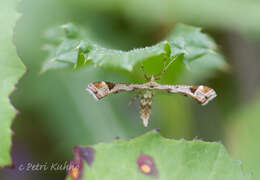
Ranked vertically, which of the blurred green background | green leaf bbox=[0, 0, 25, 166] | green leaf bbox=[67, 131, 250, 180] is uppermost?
the blurred green background

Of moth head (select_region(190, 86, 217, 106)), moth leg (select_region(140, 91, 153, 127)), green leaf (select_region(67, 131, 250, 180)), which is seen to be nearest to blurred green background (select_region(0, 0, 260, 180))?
moth leg (select_region(140, 91, 153, 127))

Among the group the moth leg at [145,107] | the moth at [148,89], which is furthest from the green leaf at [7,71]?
the moth leg at [145,107]

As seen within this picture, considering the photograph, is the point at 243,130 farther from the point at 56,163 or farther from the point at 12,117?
Answer: the point at 12,117

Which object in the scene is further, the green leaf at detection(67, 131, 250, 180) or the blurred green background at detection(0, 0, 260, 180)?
the blurred green background at detection(0, 0, 260, 180)

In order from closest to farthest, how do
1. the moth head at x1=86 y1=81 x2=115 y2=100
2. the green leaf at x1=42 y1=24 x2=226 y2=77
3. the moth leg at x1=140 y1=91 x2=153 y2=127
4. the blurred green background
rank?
the green leaf at x1=42 y1=24 x2=226 y2=77
the moth head at x1=86 y1=81 x2=115 y2=100
the moth leg at x1=140 y1=91 x2=153 y2=127
the blurred green background

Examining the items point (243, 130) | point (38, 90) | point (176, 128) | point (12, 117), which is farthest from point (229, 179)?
point (38, 90)

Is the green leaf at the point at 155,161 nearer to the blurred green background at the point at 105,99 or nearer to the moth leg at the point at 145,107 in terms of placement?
the moth leg at the point at 145,107

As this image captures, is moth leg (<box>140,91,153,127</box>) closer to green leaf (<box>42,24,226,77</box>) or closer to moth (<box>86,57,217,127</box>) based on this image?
moth (<box>86,57,217,127</box>)
